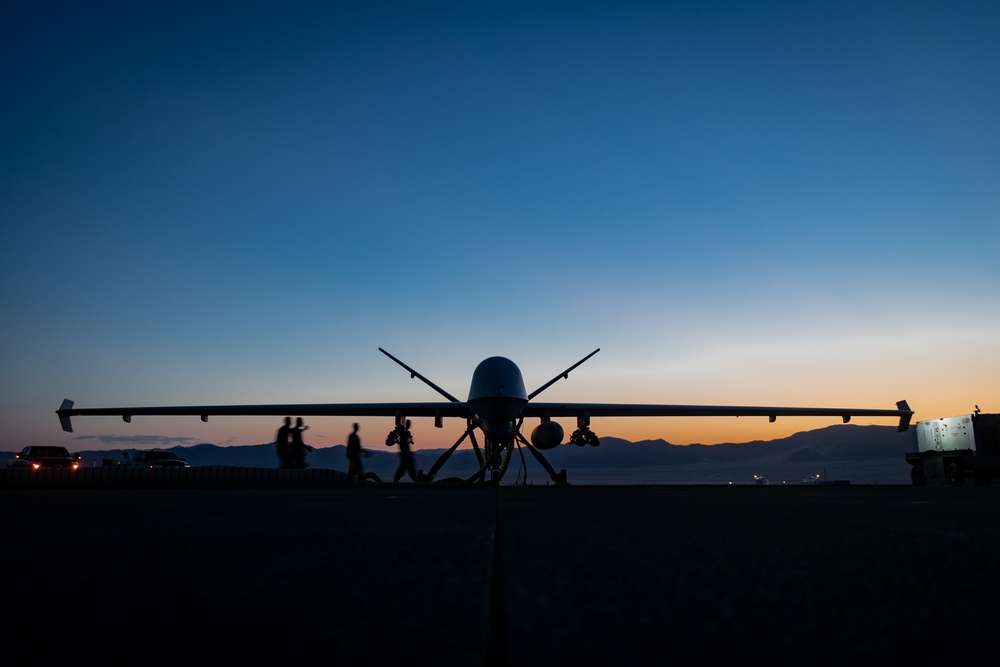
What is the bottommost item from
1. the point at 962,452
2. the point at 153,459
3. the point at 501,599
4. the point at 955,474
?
the point at 501,599

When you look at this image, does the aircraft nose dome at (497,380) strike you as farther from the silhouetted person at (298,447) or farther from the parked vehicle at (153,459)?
the parked vehicle at (153,459)

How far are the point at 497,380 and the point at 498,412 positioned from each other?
36.7 inches

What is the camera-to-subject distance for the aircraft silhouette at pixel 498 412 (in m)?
20.4

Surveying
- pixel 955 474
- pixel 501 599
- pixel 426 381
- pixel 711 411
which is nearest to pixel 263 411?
pixel 426 381

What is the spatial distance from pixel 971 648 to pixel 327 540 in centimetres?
207

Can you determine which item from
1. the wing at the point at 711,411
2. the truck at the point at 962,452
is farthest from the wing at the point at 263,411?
the truck at the point at 962,452

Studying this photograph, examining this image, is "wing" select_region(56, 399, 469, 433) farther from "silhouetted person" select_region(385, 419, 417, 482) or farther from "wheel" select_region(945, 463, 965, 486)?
"wheel" select_region(945, 463, 965, 486)

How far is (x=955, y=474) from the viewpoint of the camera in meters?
19.4

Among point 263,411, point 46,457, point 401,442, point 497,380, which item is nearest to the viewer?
point 497,380

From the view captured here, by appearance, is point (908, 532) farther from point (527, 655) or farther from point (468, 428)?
point (468, 428)

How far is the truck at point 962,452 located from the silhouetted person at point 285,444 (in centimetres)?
1876

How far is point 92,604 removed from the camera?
1280mm

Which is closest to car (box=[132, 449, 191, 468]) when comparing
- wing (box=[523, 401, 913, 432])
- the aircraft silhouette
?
the aircraft silhouette

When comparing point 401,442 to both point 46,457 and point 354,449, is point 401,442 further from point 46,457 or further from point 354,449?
point 46,457
